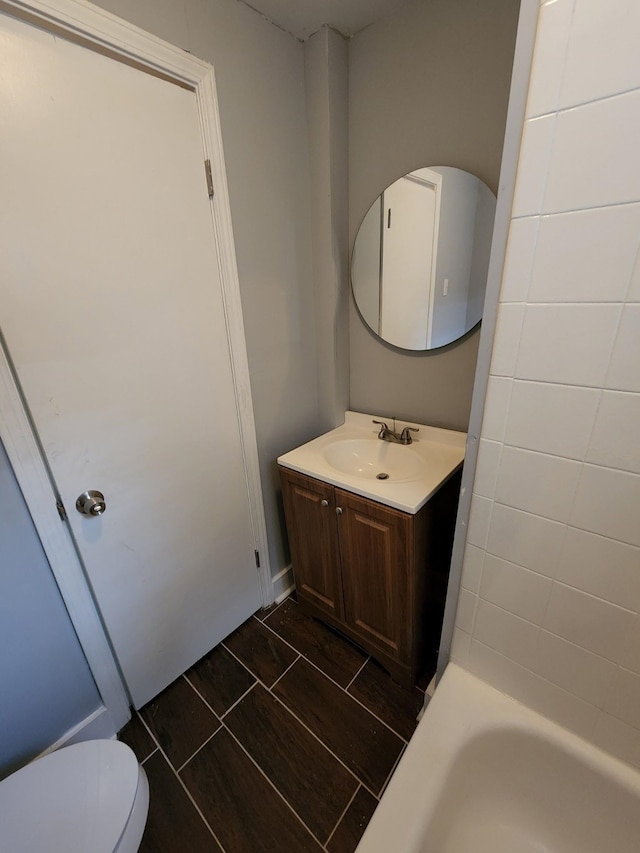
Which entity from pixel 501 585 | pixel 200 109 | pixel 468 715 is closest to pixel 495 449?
pixel 501 585

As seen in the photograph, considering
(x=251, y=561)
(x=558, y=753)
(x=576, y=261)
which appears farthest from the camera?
(x=251, y=561)

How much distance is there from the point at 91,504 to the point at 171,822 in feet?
3.15

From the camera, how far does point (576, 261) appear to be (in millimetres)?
590

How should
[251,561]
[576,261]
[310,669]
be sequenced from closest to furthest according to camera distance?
[576,261] → [310,669] → [251,561]

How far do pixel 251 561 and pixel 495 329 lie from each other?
1356 mm

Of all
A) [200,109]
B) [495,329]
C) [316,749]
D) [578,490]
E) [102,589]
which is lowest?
[316,749]

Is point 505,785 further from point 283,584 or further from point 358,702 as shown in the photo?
point 283,584

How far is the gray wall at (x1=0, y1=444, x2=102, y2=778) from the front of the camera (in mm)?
910

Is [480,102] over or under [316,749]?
over

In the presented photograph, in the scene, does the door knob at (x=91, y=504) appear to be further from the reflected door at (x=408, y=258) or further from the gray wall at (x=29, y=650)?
the reflected door at (x=408, y=258)

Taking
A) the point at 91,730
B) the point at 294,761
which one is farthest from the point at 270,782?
the point at 91,730

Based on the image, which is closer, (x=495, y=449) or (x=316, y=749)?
(x=495, y=449)

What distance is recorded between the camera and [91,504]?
1.00 m

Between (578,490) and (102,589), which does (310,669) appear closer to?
(102,589)
